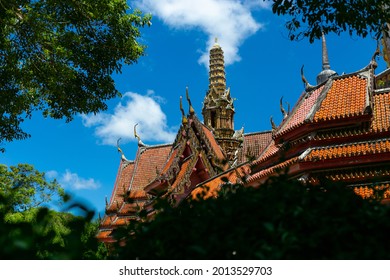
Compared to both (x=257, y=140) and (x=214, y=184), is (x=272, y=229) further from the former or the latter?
(x=257, y=140)

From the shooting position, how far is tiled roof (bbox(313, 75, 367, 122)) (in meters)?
13.8

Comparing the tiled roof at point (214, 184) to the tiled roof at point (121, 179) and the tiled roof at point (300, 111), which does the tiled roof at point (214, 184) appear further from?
the tiled roof at point (121, 179)

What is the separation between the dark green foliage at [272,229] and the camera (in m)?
2.62

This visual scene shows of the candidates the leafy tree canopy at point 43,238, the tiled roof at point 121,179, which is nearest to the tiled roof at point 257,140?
the tiled roof at point 121,179

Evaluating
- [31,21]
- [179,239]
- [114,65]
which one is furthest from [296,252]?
[114,65]

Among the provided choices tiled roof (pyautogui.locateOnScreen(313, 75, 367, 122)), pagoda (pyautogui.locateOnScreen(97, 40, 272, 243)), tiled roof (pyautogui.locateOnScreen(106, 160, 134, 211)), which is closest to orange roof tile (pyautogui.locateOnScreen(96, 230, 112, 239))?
pagoda (pyautogui.locateOnScreen(97, 40, 272, 243))

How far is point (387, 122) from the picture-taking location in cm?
1337

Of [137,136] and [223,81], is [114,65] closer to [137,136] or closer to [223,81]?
[137,136]

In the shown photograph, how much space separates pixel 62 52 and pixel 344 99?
831cm

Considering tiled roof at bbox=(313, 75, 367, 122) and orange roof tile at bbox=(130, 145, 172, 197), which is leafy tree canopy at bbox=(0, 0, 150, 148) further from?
orange roof tile at bbox=(130, 145, 172, 197)

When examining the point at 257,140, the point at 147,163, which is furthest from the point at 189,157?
the point at 147,163

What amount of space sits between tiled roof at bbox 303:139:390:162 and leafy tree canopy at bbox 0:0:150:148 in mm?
5905

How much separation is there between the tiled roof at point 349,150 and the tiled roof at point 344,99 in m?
0.86

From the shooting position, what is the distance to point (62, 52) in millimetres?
12586
